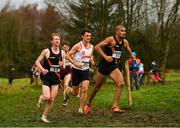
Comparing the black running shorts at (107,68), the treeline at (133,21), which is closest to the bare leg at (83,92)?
the black running shorts at (107,68)

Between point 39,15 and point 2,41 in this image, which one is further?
point 39,15

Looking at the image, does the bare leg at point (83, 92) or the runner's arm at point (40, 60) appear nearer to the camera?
the runner's arm at point (40, 60)

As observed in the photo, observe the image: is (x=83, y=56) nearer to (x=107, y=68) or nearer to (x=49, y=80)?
(x=107, y=68)

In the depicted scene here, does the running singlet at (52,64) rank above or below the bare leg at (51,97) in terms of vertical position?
above

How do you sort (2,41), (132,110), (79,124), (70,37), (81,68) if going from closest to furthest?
1. (79,124)
2. (81,68)
3. (132,110)
4. (70,37)
5. (2,41)

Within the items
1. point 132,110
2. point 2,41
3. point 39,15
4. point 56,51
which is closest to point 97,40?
point 2,41

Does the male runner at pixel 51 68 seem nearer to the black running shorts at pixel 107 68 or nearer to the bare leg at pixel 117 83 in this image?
the black running shorts at pixel 107 68

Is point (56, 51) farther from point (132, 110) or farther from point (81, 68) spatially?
point (132, 110)

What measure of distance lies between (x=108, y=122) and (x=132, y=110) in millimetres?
3487

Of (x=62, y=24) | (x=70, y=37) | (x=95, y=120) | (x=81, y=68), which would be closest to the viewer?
(x=95, y=120)

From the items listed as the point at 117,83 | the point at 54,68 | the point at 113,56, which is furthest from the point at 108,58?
the point at 54,68

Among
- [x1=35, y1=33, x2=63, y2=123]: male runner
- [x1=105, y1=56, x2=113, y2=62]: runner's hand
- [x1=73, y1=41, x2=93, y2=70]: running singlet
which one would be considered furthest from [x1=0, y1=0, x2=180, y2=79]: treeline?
[x1=35, y1=33, x2=63, y2=123]: male runner

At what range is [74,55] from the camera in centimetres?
1325

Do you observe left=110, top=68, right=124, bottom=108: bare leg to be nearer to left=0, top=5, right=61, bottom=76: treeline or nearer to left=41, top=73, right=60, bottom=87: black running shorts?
left=41, top=73, right=60, bottom=87: black running shorts
